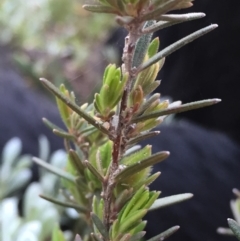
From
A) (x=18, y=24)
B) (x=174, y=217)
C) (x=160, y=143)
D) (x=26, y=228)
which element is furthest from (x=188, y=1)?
(x=18, y=24)

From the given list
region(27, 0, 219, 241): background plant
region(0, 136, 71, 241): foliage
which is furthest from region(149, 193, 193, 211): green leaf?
region(0, 136, 71, 241): foliage

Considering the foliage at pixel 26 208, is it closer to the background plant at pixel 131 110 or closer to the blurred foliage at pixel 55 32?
the background plant at pixel 131 110

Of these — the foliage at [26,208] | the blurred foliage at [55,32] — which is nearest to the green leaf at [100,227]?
the foliage at [26,208]

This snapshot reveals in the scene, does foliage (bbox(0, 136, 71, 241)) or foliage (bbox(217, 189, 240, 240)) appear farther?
foliage (bbox(0, 136, 71, 241))

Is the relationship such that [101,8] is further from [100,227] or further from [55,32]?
[55,32]

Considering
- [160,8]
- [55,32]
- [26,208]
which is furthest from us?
[55,32]

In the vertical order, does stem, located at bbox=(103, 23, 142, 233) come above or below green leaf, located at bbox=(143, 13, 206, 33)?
below

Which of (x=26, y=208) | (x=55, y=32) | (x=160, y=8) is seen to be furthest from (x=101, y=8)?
(x=55, y=32)

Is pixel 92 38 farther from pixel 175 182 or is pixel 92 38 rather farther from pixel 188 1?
pixel 188 1

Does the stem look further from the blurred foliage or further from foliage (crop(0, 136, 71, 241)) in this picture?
the blurred foliage
